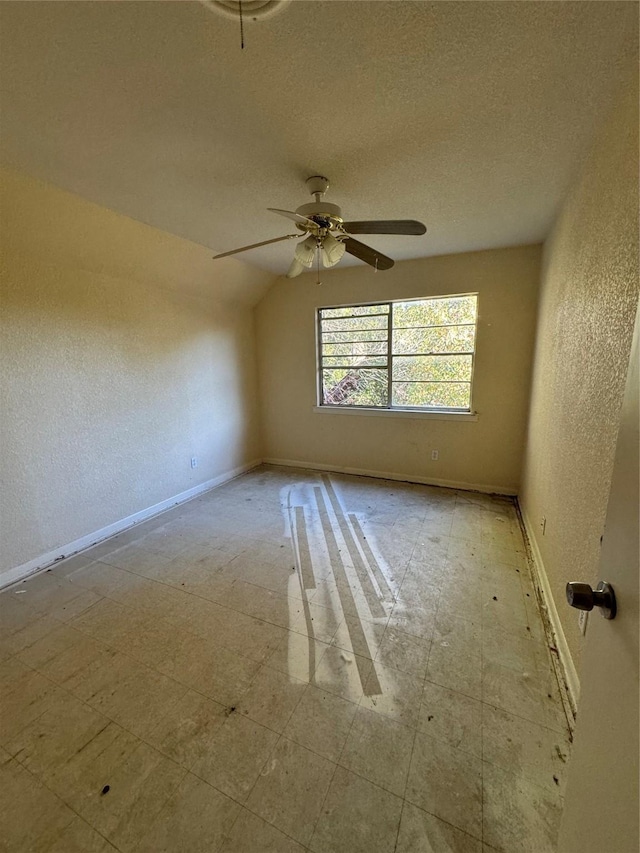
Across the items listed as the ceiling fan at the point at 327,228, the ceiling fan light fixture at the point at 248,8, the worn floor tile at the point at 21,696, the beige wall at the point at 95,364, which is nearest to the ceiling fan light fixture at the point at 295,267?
the ceiling fan at the point at 327,228

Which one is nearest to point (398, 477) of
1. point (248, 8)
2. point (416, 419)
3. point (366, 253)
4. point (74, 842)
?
point (416, 419)

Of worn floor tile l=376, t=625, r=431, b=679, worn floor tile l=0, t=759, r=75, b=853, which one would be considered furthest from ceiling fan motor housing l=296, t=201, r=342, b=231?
worn floor tile l=0, t=759, r=75, b=853

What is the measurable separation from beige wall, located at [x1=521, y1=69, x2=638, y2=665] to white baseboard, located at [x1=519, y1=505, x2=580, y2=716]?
55 mm

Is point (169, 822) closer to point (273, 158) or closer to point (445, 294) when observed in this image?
point (273, 158)

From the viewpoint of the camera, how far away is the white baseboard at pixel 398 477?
3.62 meters

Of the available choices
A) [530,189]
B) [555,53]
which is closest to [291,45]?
[555,53]

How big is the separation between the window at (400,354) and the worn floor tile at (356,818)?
3.21m

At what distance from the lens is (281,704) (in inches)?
57.2

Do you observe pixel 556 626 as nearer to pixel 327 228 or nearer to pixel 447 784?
pixel 447 784

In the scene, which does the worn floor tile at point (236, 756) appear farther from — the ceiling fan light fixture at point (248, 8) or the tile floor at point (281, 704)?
the ceiling fan light fixture at point (248, 8)

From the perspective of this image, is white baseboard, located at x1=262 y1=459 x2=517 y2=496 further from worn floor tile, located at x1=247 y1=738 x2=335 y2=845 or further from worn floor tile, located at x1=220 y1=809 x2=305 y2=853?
worn floor tile, located at x1=220 y1=809 x2=305 y2=853

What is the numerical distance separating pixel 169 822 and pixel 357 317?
13.1 ft

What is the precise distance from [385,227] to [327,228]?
32cm

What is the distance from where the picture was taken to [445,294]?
350 centimetres
